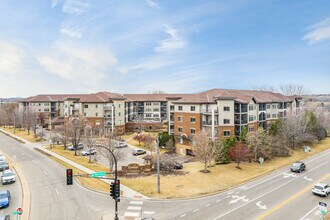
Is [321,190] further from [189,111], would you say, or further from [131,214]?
[189,111]

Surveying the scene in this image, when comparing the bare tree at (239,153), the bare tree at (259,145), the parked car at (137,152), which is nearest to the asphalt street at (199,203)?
the bare tree at (239,153)

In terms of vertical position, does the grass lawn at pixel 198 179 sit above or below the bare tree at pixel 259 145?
below

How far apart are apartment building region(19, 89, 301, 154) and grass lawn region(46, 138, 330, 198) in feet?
28.9

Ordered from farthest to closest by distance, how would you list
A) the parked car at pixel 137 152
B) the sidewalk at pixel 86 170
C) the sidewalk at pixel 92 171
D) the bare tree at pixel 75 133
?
the parked car at pixel 137 152 < the bare tree at pixel 75 133 < the sidewalk at pixel 92 171 < the sidewalk at pixel 86 170

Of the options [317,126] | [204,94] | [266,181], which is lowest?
[266,181]

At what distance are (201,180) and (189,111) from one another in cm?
2091

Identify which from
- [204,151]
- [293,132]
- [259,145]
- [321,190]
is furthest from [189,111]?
[321,190]

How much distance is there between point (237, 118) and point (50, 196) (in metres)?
37.4

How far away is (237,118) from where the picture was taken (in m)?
47.8

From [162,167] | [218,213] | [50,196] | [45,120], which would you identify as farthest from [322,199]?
[45,120]

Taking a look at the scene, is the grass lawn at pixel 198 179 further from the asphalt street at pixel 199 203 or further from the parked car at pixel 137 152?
the parked car at pixel 137 152

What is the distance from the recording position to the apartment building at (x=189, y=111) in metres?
47.0

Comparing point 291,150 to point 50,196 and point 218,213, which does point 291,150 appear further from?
point 50,196

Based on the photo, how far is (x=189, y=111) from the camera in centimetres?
5106
